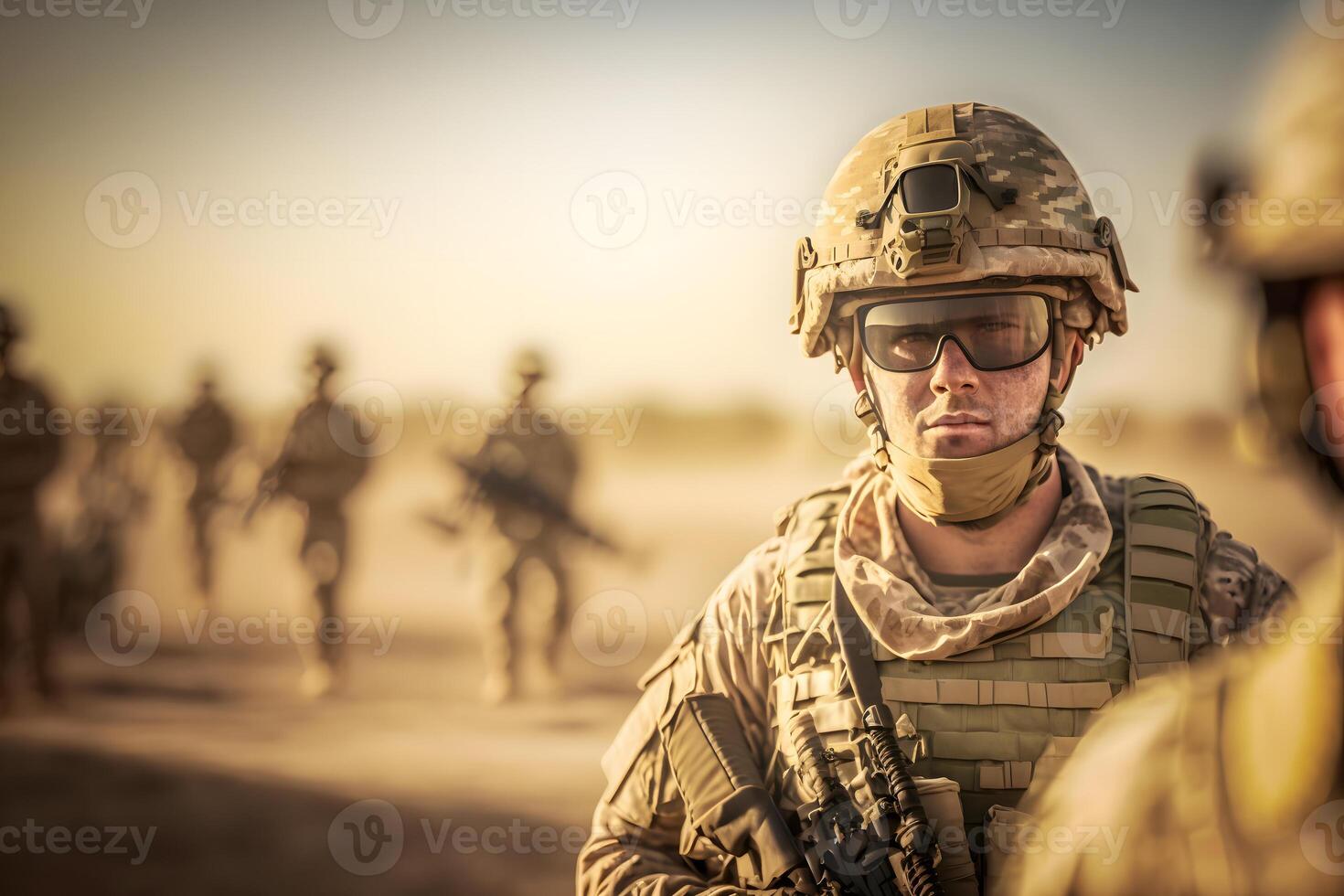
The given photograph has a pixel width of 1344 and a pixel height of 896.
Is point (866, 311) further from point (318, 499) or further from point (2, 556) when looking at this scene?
point (2, 556)

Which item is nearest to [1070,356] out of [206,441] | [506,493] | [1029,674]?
[1029,674]

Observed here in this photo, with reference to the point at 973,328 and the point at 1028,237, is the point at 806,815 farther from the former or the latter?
the point at 1028,237

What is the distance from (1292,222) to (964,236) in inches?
58.5

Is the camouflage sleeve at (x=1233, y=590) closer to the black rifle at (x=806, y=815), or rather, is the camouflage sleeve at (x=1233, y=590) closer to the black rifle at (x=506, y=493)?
the black rifle at (x=806, y=815)

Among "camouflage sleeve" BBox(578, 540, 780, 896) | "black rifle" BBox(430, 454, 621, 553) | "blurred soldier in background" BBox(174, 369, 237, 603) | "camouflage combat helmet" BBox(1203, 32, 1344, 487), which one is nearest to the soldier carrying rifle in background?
"black rifle" BBox(430, 454, 621, 553)

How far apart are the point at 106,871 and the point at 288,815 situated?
1145mm

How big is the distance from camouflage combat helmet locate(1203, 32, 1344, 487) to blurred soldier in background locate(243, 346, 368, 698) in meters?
9.00

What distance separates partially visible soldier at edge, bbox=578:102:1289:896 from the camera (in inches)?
106

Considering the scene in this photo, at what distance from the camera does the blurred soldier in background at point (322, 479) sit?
376 inches

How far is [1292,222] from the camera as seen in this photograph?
4.02 feet

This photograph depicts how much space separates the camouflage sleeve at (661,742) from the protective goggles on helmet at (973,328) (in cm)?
69

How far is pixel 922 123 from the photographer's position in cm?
287

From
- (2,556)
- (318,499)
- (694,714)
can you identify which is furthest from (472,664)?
(694,714)

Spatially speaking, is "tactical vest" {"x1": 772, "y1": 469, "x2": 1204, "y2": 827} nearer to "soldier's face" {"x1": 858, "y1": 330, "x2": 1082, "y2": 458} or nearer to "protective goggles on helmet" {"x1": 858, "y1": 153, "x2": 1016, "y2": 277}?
"soldier's face" {"x1": 858, "y1": 330, "x2": 1082, "y2": 458}
